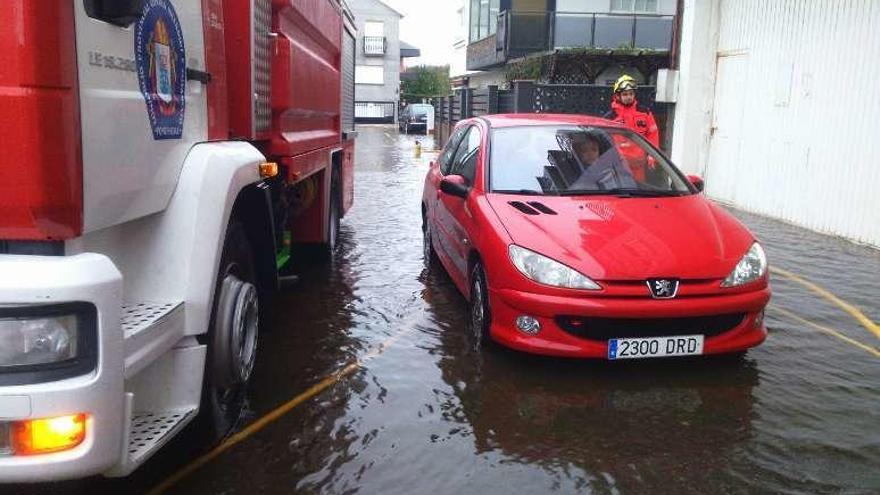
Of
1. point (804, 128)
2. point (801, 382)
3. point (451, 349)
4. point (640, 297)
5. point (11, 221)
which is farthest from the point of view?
point (804, 128)

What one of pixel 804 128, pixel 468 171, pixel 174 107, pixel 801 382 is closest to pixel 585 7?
pixel 804 128

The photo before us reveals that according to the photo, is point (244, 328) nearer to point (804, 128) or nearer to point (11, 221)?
point (11, 221)

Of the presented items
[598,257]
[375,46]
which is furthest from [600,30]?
[375,46]

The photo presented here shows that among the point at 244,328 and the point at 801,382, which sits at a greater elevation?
the point at 244,328

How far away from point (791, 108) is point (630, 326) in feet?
24.2

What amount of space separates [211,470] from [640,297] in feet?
7.92

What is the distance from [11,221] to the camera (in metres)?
2.16

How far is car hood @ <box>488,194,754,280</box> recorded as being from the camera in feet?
14.6

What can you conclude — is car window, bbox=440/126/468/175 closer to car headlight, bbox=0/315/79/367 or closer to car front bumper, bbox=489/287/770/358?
car front bumper, bbox=489/287/770/358

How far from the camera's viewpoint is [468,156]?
6367 mm

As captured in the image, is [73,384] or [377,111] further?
[377,111]

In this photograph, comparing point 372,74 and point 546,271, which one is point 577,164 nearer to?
point 546,271

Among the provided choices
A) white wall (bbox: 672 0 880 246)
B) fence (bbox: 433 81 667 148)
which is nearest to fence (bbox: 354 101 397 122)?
fence (bbox: 433 81 667 148)

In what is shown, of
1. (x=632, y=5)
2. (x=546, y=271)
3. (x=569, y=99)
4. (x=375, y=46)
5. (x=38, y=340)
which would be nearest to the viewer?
(x=38, y=340)
